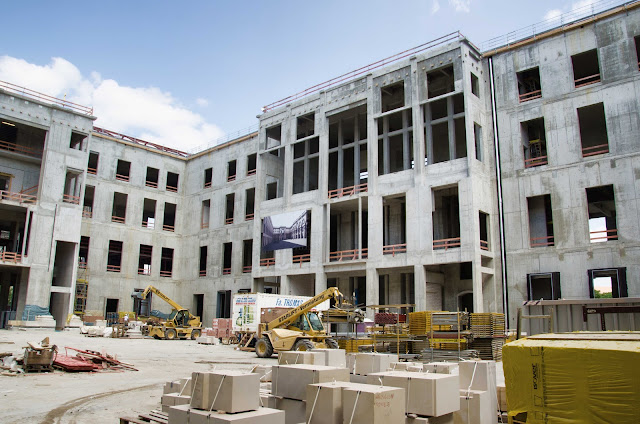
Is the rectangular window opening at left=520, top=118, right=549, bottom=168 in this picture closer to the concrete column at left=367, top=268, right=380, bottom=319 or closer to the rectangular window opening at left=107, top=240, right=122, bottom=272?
the concrete column at left=367, top=268, right=380, bottom=319

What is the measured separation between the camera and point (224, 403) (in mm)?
5855

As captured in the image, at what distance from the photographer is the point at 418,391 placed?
6.54 meters

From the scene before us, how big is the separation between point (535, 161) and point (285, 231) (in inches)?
619

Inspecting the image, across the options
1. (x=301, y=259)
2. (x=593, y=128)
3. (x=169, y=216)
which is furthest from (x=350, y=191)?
(x=169, y=216)

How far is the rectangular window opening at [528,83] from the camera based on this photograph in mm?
27855

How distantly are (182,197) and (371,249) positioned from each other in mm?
23463

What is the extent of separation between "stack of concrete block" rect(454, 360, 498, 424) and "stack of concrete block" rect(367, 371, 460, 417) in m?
0.42

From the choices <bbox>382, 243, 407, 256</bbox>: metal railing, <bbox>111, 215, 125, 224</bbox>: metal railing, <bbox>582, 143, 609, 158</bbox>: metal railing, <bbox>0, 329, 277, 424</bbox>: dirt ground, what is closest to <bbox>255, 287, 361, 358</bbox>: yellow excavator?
<bbox>0, 329, 277, 424</bbox>: dirt ground

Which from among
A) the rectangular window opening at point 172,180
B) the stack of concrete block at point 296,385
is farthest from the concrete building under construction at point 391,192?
the stack of concrete block at point 296,385

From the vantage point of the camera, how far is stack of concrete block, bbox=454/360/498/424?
23.4 feet

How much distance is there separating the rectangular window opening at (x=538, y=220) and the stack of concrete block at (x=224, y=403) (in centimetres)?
2327

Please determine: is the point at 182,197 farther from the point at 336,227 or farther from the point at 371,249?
the point at 371,249

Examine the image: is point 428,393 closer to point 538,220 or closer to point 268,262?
point 538,220

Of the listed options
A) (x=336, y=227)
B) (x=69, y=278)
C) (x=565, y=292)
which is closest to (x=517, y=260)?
(x=565, y=292)
